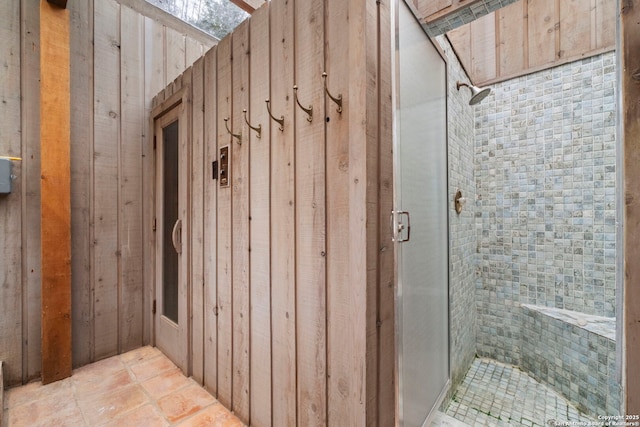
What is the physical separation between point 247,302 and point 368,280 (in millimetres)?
783

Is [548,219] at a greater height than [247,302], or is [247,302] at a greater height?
[548,219]

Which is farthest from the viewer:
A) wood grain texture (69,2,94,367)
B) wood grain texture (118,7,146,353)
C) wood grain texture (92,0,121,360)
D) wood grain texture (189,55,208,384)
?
wood grain texture (118,7,146,353)

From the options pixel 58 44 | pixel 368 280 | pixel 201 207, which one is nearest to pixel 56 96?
pixel 58 44

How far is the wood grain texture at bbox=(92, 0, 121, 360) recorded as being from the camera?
2164mm

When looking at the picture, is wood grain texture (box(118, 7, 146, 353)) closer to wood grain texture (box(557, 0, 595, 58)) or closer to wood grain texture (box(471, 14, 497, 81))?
wood grain texture (box(471, 14, 497, 81))

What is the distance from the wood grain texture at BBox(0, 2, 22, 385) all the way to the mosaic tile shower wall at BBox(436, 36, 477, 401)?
281cm

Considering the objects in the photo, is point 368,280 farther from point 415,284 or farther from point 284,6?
point 284,6

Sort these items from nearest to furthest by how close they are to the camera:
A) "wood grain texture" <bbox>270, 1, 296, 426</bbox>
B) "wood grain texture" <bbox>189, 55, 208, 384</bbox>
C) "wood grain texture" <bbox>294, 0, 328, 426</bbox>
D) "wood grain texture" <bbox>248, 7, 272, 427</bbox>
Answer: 1. "wood grain texture" <bbox>294, 0, 328, 426</bbox>
2. "wood grain texture" <bbox>270, 1, 296, 426</bbox>
3. "wood grain texture" <bbox>248, 7, 272, 427</bbox>
4. "wood grain texture" <bbox>189, 55, 208, 384</bbox>

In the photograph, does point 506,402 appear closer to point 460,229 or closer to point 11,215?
point 460,229

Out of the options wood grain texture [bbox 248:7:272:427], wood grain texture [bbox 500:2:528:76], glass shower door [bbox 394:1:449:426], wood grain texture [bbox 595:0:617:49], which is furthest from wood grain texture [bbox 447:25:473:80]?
wood grain texture [bbox 248:7:272:427]

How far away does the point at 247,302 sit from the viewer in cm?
146

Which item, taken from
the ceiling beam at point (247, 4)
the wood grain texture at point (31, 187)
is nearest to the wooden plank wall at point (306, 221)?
the ceiling beam at point (247, 4)

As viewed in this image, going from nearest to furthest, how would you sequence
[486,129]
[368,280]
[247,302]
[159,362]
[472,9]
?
[368,280]
[472,9]
[247,302]
[159,362]
[486,129]

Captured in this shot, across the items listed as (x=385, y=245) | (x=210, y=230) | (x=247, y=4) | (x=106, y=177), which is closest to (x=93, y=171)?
(x=106, y=177)
